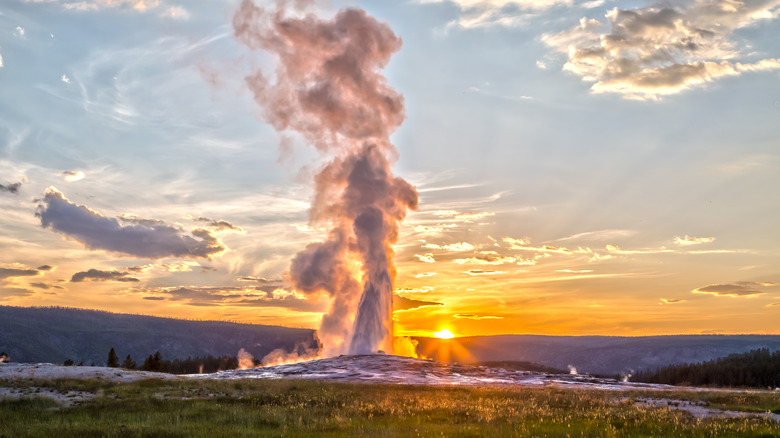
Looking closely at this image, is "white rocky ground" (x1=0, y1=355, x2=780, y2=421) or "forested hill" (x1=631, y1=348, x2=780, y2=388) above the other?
"white rocky ground" (x1=0, y1=355, x2=780, y2=421)

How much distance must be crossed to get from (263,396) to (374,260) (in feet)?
217

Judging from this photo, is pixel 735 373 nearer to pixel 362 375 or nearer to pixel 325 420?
pixel 362 375

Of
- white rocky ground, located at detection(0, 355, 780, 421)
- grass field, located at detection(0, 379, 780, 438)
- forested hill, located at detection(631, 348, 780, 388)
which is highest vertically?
grass field, located at detection(0, 379, 780, 438)

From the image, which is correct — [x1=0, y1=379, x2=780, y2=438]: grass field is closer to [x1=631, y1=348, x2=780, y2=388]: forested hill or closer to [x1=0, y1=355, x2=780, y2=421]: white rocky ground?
Result: [x1=0, y1=355, x2=780, y2=421]: white rocky ground

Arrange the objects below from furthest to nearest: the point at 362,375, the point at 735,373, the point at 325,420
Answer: the point at 735,373
the point at 362,375
the point at 325,420

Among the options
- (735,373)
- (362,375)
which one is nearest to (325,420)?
(362,375)

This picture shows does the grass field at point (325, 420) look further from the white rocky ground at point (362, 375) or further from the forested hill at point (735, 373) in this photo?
the forested hill at point (735, 373)

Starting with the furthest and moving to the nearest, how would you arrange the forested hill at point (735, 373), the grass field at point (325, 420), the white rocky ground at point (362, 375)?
the forested hill at point (735, 373) → the white rocky ground at point (362, 375) → the grass field at point (325, 420)

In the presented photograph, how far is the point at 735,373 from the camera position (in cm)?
14788

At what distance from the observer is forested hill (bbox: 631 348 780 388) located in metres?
139

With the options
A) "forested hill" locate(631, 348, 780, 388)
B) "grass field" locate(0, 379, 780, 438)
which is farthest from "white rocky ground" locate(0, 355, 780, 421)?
"forested hill" locate(631, 348, 780, 388)

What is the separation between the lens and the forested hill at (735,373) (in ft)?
456

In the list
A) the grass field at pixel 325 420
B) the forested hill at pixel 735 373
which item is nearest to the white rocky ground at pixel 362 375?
the grass field at pixel 325 420

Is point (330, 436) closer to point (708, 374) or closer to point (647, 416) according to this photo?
point (647, 416)
